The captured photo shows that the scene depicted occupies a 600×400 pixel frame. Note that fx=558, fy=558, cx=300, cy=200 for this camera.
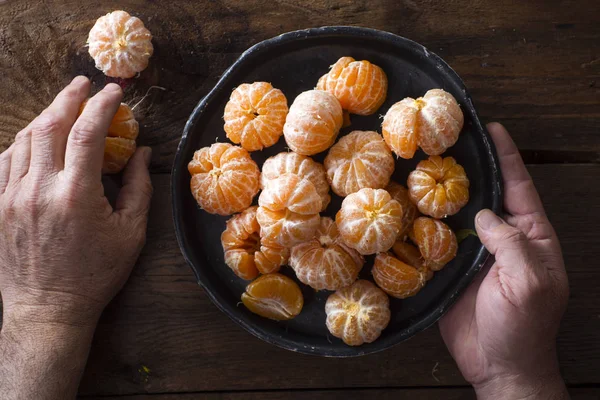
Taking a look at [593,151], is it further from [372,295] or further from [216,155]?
[216,155]

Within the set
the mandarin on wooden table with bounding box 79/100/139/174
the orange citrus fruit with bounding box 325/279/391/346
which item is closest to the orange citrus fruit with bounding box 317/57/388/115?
the orange citrus fruit with bounding box 325/279/391/346

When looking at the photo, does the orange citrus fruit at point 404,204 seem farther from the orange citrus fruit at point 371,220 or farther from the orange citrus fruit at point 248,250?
the orange citrus fruit at point 248,250

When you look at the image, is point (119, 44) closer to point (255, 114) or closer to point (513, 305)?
point (255, 114)

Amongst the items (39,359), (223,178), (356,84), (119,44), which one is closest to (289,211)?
(223,178)

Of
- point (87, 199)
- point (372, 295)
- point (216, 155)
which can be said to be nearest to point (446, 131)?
point (372, 295)

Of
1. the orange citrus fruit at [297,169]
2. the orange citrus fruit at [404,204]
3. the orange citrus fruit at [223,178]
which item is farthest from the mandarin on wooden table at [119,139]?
the orange citrus fruit at [404,204]

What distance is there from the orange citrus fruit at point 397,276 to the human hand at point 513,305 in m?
0.22

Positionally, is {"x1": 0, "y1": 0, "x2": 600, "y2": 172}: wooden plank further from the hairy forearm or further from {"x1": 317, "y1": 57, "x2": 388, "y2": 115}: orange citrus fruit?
the hairy forearm

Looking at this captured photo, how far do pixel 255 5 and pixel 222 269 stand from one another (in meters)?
1.07

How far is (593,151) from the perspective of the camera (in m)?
2.28

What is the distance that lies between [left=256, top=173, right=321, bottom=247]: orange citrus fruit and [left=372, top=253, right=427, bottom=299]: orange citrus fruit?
297mm

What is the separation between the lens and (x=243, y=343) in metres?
2.30

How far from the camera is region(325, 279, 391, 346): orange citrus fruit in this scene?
197 centimetres

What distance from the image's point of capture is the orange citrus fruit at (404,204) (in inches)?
79.2
